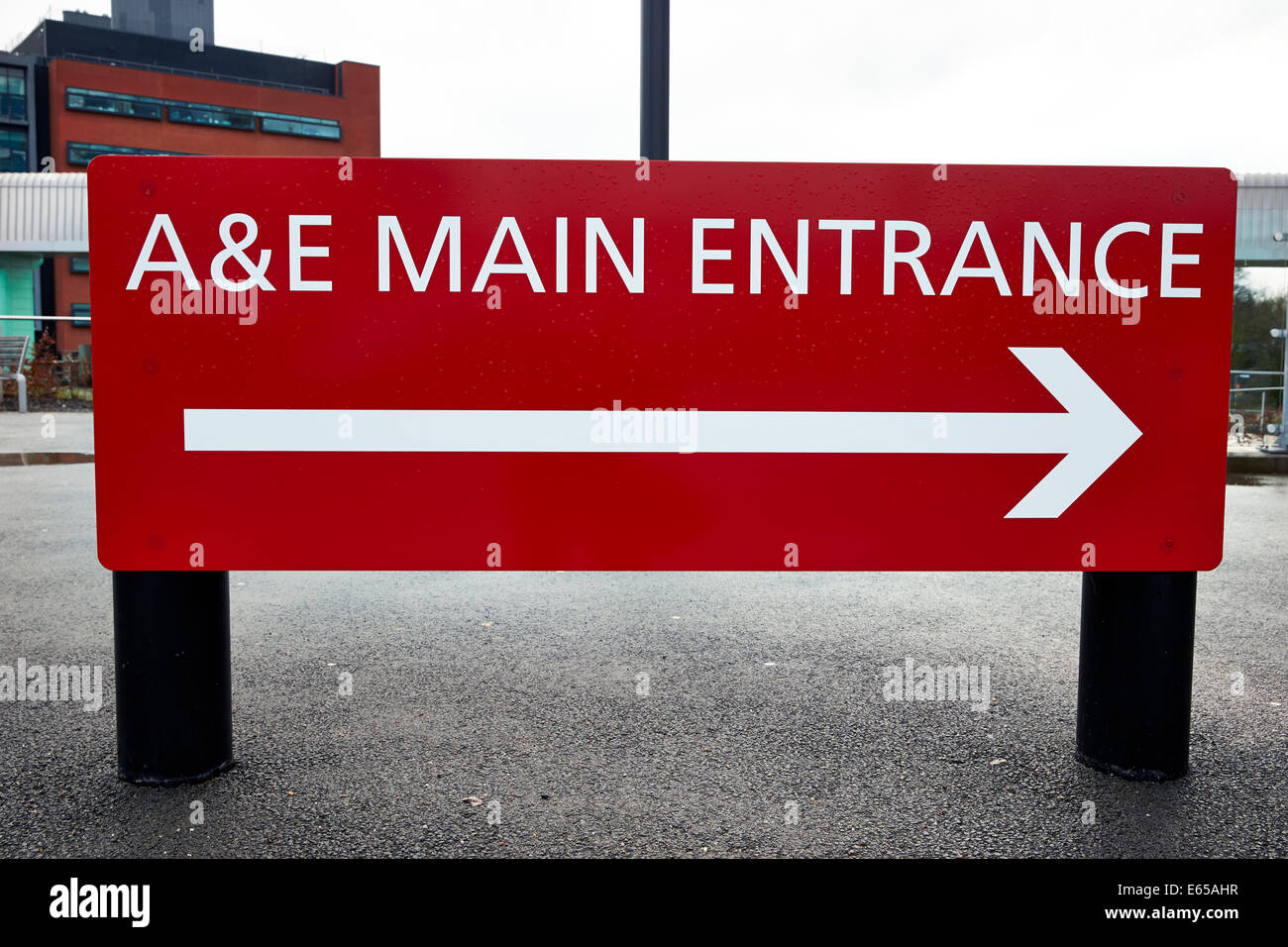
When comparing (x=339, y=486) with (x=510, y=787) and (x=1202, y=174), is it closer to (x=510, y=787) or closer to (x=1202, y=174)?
(x=510, y=787)

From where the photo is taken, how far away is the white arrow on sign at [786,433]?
2855 millimetres

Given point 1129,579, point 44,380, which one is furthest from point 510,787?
point 44,380

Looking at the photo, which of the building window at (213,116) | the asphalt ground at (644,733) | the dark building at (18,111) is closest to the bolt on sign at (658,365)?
the asphalt ground at (644,733)

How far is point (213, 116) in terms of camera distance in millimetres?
63594

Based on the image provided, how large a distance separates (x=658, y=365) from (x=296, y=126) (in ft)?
228

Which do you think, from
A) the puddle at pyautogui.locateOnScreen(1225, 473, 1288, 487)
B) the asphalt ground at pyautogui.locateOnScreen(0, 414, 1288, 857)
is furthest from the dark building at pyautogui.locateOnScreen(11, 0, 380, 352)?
the asphalt ground at pyautogui.locateOnScreen(0, 414, 1288, 857)

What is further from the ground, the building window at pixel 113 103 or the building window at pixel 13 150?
the building window at pixel 113 103

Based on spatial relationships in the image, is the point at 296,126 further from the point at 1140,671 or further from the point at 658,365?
the point at 1140,671

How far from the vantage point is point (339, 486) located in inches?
114

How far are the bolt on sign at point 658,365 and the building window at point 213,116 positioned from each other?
68271 mm

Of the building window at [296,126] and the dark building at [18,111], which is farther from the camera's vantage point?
the building window at [296,126]

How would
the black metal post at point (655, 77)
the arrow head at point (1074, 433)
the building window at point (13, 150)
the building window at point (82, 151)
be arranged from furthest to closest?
the building window at point (82, 151)
the building window at point (13, 150)
the black metal post at point (655, 77)
the arrow head at point (1074, 433)

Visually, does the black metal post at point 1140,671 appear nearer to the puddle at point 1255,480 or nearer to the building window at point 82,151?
the puddle at point 1255,480
